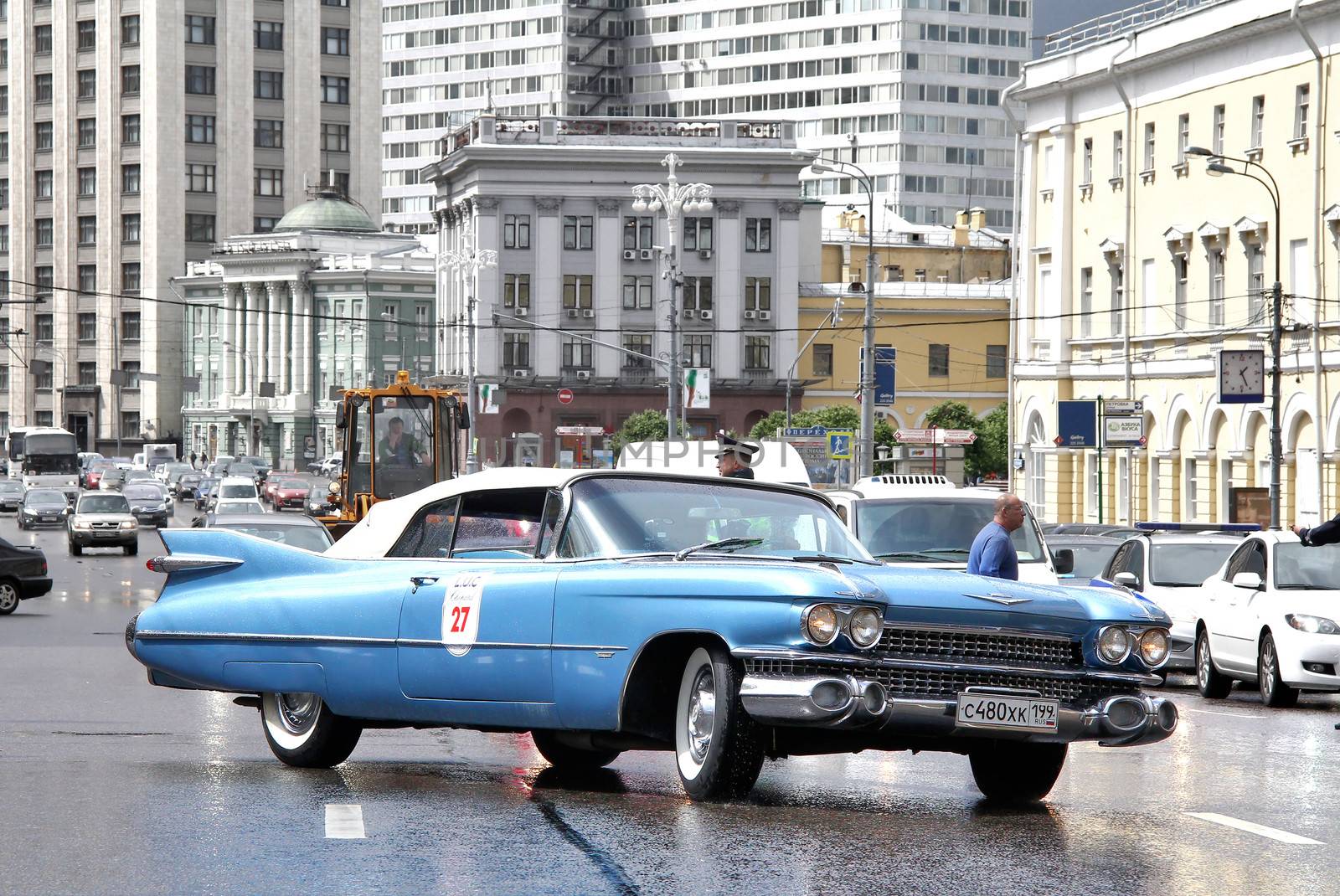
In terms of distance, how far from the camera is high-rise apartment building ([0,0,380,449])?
152 metres

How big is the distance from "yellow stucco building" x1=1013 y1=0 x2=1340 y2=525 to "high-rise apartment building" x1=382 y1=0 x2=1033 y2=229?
234 feet

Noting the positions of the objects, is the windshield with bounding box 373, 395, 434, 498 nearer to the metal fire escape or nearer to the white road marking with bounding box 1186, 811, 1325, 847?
the white road marking with bounding box 1186, 811, 1325, 847

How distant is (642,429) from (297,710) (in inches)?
3404

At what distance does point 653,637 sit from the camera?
9312mm

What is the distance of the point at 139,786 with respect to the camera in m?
9.95

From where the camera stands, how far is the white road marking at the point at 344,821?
27.6 ft

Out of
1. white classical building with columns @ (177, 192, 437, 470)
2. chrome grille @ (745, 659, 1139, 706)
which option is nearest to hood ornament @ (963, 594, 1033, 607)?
chrome grille @ (745, 659, 1139, 706)

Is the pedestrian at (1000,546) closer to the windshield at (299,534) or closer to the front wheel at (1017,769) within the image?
the front wheel at (1017,769)

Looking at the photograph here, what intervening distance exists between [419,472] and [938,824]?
2845 cm

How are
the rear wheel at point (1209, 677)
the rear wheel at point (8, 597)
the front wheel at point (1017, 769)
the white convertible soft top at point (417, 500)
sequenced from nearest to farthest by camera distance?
the front wheel at point (1017, 769), the white convertible soft top at point (417, 500), the rear wheel at point (1209, 677), the rear wheel at point (8, 597)

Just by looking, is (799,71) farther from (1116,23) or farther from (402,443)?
(402,443)

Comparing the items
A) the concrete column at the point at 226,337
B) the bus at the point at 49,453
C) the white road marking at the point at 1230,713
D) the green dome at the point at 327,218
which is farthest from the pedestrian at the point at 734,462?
the concrete column at the point at 226,337

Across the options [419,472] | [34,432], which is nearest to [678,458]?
[419,472]

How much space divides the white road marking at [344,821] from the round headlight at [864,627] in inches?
81.2
